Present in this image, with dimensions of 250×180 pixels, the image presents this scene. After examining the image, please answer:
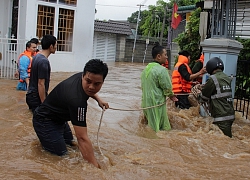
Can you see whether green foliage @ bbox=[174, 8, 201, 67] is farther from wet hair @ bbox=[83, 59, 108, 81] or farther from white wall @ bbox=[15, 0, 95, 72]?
wet hair @ bbox=[83, 59, 108, 81]

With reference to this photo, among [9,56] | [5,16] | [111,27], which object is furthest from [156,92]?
[111,27]

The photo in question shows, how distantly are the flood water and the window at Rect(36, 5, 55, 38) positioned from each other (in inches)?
282

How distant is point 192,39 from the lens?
13.1 m

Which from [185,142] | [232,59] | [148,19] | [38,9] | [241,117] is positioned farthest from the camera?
[148,19]

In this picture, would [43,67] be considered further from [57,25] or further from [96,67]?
[57,25]

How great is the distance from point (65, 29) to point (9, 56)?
9.95ft

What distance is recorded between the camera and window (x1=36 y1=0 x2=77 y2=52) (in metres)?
14.4

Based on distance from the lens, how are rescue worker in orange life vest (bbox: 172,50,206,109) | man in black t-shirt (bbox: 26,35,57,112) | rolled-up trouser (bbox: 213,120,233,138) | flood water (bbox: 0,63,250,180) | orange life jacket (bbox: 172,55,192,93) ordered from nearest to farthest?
flood water (bbox: 0,63,250,180) → man in black t-shirt (bbox: 26,35,57,112) → rolled-up trouser (bbox: 213,120,233,138) → rescue worker in orange life vest (bbox: 172,50,206,109) → orange life jacket (bbox: 172,55,192,93)

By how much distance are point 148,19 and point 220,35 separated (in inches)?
1233

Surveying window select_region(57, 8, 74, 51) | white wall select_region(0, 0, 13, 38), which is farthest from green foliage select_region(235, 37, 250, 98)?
white wall select_region(0, 0, 13, 38)

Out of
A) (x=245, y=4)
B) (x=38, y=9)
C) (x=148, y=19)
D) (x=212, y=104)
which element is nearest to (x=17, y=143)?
(x=212, y=104)

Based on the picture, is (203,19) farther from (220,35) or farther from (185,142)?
(185,142)

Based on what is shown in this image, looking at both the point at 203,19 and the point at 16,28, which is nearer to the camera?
the point at 203,19

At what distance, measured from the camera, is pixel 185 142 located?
5.72m
